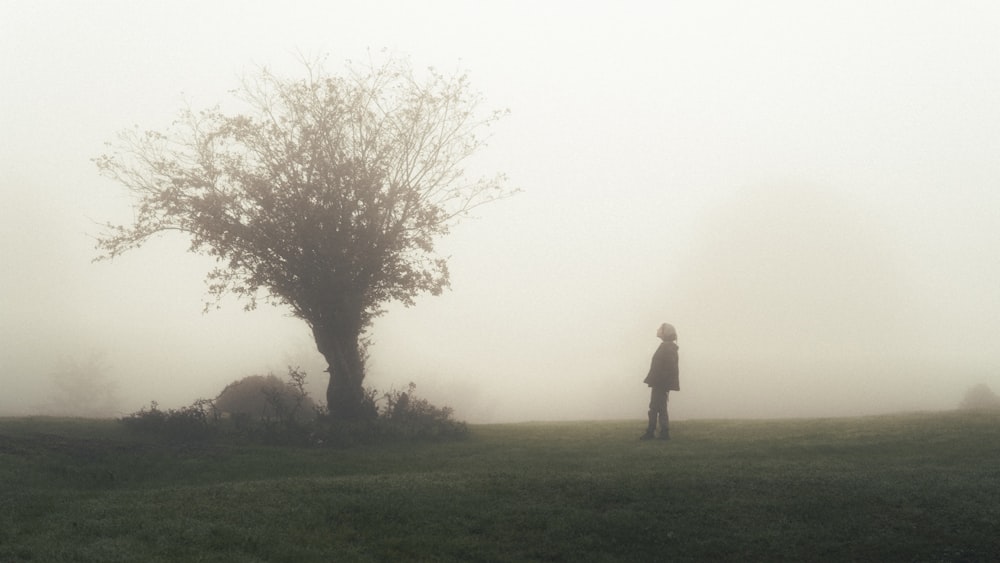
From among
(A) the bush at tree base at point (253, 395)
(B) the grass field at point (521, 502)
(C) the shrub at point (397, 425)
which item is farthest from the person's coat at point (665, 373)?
(A) the bush at tree base at point (253, 395)

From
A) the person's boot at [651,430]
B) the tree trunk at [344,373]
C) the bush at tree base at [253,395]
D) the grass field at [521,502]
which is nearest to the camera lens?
the grass field at [521,502]

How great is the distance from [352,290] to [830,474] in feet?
74.6

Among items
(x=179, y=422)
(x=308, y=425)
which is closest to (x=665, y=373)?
(x=308, y=425)

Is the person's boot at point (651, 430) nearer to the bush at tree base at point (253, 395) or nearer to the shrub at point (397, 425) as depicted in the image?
the shrub at point (397, 425)

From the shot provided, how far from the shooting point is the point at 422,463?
87.2 ft

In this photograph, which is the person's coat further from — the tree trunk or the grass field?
the tree trunk

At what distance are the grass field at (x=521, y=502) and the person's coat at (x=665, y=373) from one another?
9.04 ft

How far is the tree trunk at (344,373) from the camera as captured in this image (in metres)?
38.7

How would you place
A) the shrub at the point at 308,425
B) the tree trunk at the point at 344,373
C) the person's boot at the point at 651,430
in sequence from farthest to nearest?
1. the tree trunk at the point at 344,373
2. the shrub at the point at 308,425
3. the person's boot at the point at 651,430

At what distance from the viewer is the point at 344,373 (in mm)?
39125

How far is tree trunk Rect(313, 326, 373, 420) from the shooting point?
1523 inches

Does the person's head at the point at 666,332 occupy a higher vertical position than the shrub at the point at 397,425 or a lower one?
higher

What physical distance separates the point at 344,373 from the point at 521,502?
20.8 m

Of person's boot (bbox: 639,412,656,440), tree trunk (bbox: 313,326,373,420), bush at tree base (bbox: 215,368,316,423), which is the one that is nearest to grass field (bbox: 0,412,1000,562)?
person's boot (bbox: 639,412,656,440)
